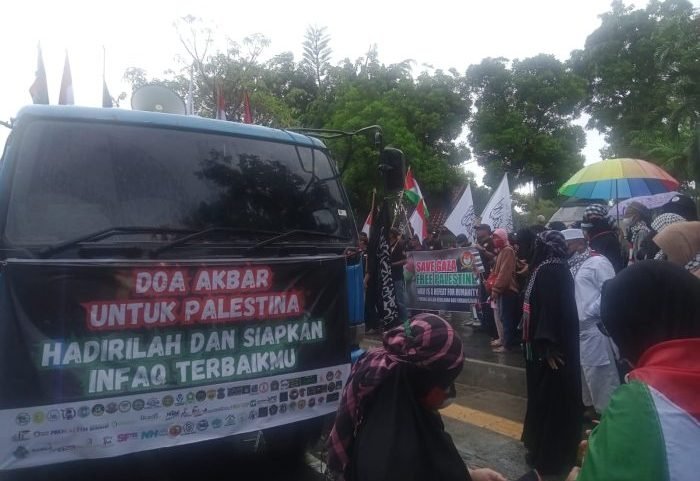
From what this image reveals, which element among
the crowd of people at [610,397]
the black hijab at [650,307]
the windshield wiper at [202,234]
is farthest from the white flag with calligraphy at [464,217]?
the black hijab at [650,307]

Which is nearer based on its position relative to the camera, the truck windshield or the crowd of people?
the crowd of people

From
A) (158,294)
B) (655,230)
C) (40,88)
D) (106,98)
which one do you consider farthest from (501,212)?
(158,294)

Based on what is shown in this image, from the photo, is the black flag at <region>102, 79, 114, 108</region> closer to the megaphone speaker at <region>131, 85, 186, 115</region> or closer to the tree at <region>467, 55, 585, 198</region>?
the megaphone speaker at <region>131, 85, 186, 115</region>

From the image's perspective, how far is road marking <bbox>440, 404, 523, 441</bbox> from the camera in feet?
16.2

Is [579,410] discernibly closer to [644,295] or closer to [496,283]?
[644,295]

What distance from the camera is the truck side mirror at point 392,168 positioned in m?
4.40

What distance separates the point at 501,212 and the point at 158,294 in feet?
22.0

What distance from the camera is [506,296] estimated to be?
743cm

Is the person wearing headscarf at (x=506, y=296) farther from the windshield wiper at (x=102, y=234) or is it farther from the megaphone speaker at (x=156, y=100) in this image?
the windshield wiper at (x=102, y=234)

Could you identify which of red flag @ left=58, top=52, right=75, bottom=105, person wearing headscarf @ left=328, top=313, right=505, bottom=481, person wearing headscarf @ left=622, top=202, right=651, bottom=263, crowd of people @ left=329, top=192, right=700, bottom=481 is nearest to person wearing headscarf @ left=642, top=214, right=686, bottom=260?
person wearing headscarf @ left=622, top=202, right=651, bottom=263

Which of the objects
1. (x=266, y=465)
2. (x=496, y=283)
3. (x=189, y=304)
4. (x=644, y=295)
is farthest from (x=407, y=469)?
(x=496, y=283)

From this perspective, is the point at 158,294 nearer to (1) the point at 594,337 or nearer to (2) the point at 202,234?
(2) the point at 202,234

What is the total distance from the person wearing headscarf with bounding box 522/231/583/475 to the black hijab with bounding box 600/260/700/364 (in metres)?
2.45

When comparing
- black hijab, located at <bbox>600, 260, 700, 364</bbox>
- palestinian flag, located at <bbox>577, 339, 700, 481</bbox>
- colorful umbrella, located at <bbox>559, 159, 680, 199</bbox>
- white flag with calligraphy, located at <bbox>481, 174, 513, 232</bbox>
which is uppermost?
colorful umbrella, located at <bbox>559, 159, 680, 199</bbox>
